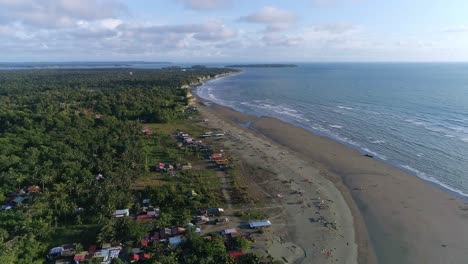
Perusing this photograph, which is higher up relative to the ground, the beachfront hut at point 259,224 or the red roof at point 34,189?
the red roof at point 34,189

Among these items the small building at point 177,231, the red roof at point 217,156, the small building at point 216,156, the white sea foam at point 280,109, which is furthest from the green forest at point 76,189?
the white sea foam at point 280,109

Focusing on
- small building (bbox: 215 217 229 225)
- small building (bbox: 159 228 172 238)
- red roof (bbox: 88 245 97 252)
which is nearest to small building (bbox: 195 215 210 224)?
small building (bbox: 215 217 229 225)

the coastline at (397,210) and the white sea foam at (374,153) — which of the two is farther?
the white sea foam at (374,153)

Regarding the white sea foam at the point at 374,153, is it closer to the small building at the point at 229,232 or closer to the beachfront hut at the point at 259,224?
the beachfront hut at the point at 259,224

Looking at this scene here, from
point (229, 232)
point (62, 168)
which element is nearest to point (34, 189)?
point (62, 168)

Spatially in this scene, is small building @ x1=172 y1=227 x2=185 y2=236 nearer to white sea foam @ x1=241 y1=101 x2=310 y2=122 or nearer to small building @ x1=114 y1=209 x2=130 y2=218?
small building @ x1=114 y1=209 x2=130 y2=218

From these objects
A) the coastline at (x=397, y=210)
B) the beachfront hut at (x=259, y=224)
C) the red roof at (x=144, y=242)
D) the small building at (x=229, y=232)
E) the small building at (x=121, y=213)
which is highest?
the small building at (x=121, y=213)

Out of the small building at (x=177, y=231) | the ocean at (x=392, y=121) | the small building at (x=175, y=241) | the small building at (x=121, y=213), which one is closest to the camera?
the small building at (x=175, y=241)

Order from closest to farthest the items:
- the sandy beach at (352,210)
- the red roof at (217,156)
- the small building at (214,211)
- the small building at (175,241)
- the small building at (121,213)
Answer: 1. the small building at (175,241)
2. the sandy beach at (352,210)
3. the small building at (121,213)
4. the small building at (214,211)
5. the red roof at (217,156)
